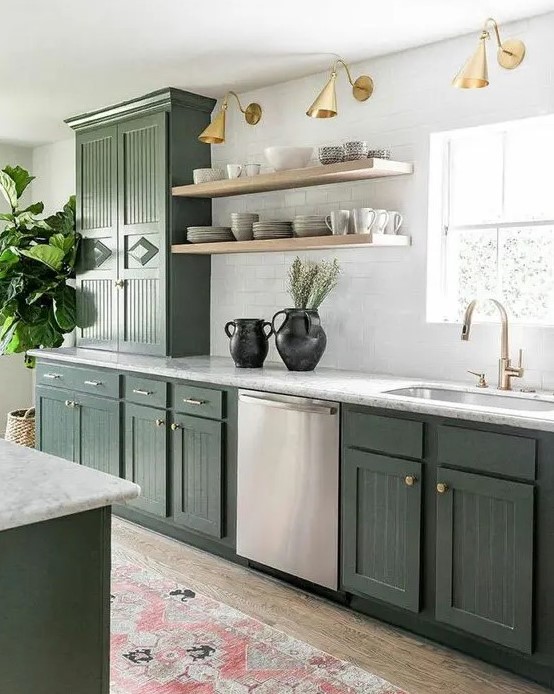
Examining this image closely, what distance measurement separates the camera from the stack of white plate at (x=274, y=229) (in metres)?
4.12

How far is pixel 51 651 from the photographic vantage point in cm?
165

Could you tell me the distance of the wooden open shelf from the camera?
3627mm

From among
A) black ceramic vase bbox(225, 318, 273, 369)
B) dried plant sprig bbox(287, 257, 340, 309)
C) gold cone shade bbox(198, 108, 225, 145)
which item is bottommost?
black ceramic vase bbox(225, 318, 273, 369)

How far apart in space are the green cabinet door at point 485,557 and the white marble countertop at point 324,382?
0.23 metres

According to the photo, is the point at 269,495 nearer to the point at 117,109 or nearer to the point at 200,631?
the point at 200,631

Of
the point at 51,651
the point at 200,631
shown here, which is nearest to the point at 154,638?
→ the point at 200,631

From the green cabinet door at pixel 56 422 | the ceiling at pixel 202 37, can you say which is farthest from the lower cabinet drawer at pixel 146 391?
the ceiling at pixel 202 37

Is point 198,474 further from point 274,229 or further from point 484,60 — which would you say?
point 484,60

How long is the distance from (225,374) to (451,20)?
1.91 metres

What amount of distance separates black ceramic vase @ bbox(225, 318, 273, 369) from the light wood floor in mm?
1018

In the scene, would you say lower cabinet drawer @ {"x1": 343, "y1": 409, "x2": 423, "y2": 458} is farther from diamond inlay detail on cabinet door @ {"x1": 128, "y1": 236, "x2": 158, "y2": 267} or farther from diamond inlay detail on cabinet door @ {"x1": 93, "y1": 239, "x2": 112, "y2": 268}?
diamond inlay detail on cabinet door @ {"x1": 93, "y1": 239, "x2": 112, "y2": 268}

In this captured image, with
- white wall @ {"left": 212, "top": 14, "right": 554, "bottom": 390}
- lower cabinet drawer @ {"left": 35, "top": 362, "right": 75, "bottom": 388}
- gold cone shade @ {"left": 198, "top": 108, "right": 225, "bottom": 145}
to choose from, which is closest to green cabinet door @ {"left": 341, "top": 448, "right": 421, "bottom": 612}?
white wall @ {"left": 212, "top": 14, "right": 554, "bottom": 390}

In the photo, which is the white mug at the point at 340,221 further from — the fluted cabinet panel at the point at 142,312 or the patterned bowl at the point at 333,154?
the fluted cabinet panel at the point at 142,312

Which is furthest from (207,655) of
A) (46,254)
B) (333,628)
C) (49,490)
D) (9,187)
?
(9,187)
